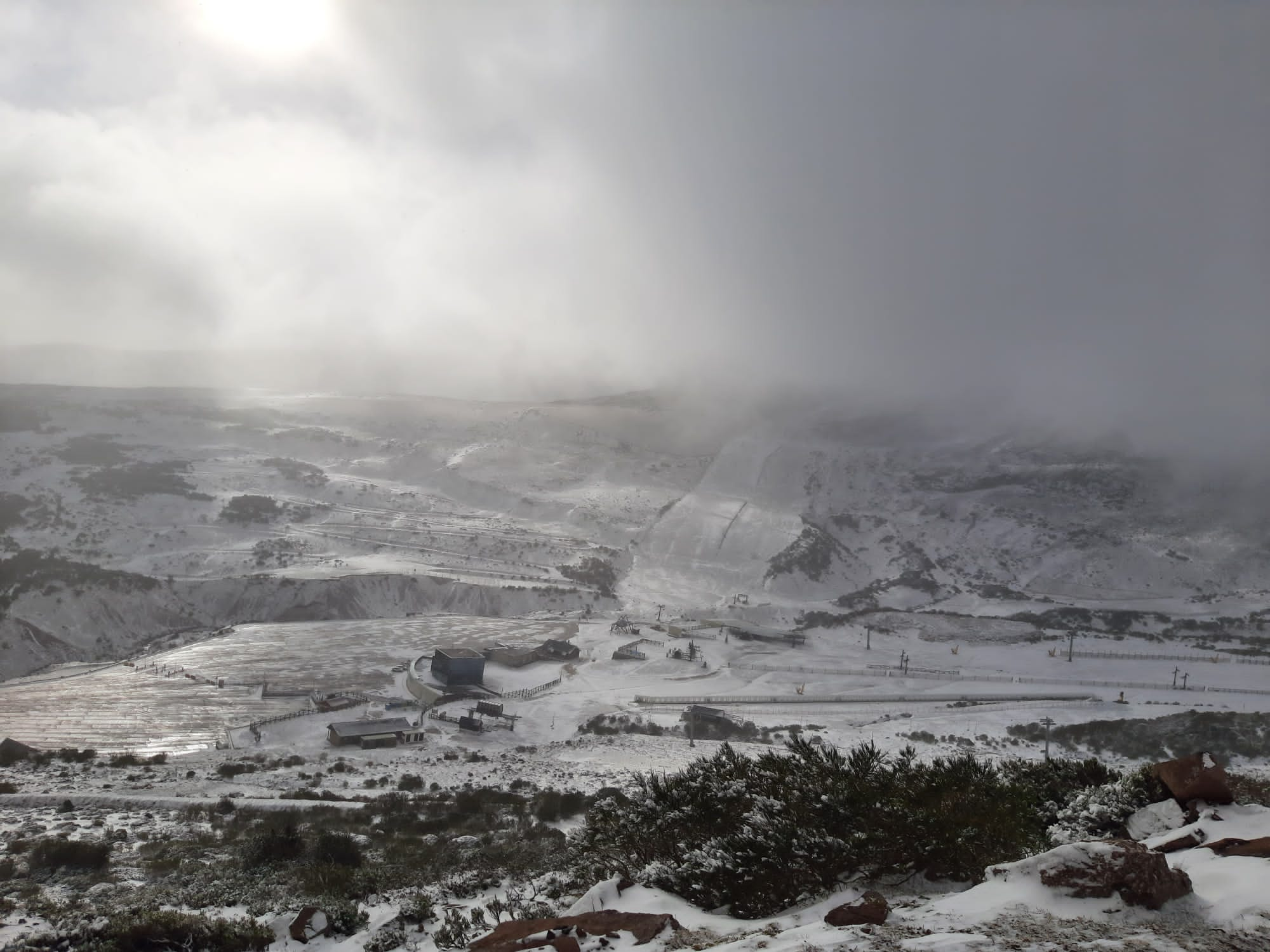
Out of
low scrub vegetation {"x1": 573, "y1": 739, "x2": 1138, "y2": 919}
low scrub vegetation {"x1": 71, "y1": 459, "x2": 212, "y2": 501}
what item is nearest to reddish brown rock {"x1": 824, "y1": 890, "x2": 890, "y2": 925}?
low scrub vegetation {"x1": 573, "y1": 739, "x2": 1138, "y2": 919}

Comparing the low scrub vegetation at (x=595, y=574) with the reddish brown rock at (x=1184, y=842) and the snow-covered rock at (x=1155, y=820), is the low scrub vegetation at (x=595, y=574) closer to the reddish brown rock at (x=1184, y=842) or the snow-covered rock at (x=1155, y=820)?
the snow-covered rock at (x=1155, y=820)

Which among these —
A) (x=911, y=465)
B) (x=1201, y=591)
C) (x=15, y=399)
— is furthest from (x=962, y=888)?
(x=15, y=399)

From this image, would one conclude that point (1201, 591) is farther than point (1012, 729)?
Yes

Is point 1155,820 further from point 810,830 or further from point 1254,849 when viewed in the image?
point 810,830

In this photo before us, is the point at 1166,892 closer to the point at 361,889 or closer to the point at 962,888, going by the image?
the point at 962,888

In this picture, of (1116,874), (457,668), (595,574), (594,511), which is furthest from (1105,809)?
(594,511)

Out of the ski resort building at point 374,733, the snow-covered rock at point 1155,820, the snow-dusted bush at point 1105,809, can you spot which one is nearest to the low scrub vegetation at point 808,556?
the ski resort building at point 374,733
